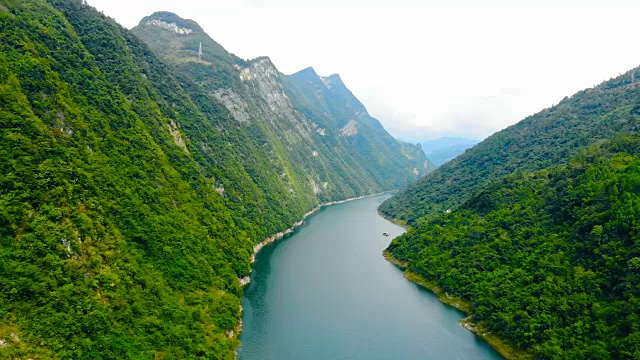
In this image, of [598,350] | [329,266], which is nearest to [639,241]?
[598,350]

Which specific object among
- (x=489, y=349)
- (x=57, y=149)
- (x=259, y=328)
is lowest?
(x=489, y=349)

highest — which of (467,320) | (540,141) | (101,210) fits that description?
(101,210)

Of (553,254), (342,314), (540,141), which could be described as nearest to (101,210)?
(342,314)

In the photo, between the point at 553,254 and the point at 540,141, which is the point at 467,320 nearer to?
the point at 553,254

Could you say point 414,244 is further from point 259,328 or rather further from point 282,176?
point 282,176

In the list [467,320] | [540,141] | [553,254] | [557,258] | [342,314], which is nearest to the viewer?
[557,258]

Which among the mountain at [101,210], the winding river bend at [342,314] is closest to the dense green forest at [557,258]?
the winding river bend at [342,314]

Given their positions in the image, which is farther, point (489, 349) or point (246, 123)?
point (246, 123)
